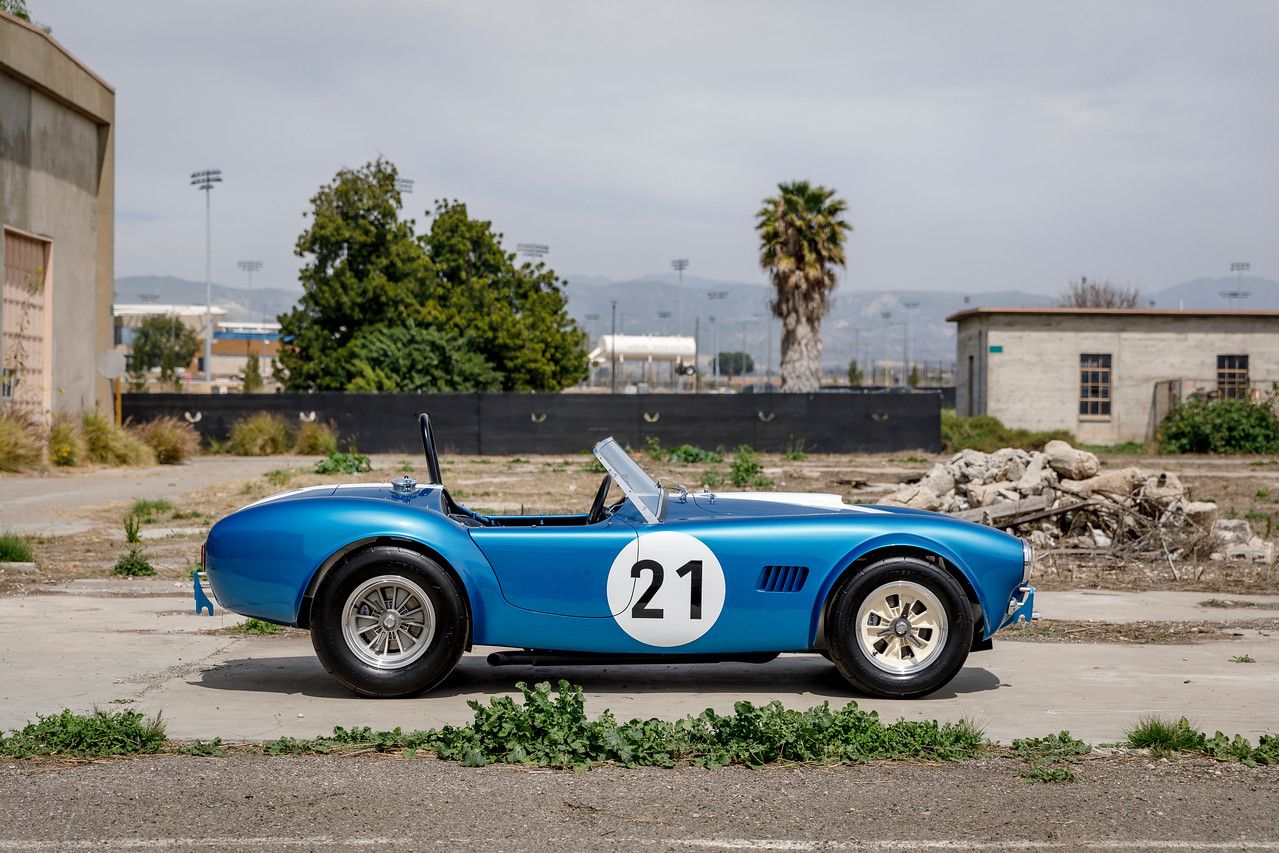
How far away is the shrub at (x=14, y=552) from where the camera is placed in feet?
38.5

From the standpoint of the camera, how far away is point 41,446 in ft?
82.0

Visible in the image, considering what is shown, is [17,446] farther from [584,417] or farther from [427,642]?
[427,642]

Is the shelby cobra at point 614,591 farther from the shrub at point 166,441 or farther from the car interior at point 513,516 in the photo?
the shrub at point 166,441

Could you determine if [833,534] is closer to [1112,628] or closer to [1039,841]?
[1039,841]

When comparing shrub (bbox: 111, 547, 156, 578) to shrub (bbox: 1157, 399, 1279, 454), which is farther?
shrub (bbox: 1157, 399, 1279, 454)

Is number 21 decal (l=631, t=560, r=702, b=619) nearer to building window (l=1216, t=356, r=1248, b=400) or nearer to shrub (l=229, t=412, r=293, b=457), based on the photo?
shrub (l=229, t=412, r=293, b=457)

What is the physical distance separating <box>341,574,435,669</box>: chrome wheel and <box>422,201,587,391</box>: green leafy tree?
1671 inches

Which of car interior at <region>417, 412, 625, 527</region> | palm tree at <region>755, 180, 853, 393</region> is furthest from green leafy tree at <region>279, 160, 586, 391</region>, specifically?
car interior at <region>417, 412, 625, 527</region>

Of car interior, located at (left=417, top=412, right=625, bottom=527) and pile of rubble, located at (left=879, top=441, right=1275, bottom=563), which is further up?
car interior, located at (left=417, top=412, right=625, bottom=527)

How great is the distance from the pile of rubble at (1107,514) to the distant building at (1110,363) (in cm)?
2654

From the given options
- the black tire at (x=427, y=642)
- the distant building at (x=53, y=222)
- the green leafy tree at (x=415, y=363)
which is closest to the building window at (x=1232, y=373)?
the green leafy tree at (x=415, y=363)

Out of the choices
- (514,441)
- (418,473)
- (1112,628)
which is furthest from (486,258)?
(1112,628)

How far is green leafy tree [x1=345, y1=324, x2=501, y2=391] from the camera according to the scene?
4431cm

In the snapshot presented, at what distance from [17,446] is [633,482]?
20.4 meters
